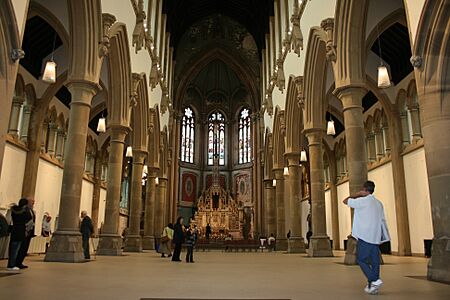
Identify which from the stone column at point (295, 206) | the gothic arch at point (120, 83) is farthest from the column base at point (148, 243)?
the gothic arch at point (120, 83)

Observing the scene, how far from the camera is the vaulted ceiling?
31.8m

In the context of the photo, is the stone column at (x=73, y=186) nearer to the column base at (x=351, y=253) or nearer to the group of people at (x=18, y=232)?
the group of people at (x=18, y=232)

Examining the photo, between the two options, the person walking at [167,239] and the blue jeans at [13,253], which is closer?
the blue jeans at [13,253]

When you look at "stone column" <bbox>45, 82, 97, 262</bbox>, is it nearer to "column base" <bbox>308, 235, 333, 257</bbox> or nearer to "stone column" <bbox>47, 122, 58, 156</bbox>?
"column base" <bbox>308, 235, 333, 257</bbox>

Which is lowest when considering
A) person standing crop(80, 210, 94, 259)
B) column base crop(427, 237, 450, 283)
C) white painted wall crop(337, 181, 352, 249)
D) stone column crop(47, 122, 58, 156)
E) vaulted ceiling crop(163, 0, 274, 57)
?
column base crop(427, 237, 450, 283)

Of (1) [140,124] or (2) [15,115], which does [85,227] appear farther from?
(1) [140,124]

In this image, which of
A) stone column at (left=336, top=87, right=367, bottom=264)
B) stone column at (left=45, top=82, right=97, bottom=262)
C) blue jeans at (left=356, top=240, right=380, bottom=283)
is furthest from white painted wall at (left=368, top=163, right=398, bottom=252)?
blue jeans at (left=356, top=240, right=380, bottom=283)

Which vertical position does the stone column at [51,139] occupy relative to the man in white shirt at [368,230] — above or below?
above

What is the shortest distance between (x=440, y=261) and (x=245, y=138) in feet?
125

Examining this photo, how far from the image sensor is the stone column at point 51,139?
21.7 m

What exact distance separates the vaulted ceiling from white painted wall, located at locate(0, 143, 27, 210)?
53.3ft

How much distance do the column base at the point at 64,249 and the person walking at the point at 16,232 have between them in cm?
224

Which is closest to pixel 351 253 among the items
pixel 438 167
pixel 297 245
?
pixel 438 167

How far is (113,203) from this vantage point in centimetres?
1552
